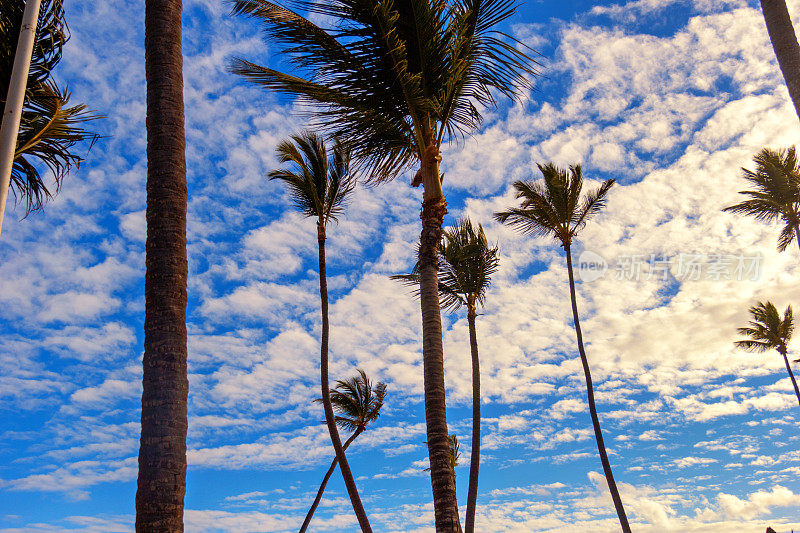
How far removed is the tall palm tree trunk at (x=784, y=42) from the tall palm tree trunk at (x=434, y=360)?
473 cm

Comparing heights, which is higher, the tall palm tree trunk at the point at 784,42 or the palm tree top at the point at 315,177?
the palm tree top at the point at 315,177

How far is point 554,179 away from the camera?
16.6 meters

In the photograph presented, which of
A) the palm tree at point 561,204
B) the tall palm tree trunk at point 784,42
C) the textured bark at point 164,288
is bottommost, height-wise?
the textured bark at point 164,288

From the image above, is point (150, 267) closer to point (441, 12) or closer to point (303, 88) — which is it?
point (303, 88)

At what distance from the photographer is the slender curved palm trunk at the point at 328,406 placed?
14430 millimetres

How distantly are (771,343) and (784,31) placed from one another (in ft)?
89.5

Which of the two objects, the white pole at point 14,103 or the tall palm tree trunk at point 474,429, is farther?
the tall palm tree trunk at point 474,429

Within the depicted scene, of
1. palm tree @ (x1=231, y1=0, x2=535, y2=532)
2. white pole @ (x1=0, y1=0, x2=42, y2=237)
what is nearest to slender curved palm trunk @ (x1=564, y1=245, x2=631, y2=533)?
palm tree @ (x1=231, y1=0, x2=535, y2=532)

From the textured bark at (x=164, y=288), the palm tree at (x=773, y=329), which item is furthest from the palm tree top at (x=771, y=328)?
the textured bark at (x=164, y=288)

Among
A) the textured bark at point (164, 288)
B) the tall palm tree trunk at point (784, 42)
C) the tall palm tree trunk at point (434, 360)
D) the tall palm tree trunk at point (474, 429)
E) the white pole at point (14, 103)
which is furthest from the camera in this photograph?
the tall palm tree trunk at point (474, 429)

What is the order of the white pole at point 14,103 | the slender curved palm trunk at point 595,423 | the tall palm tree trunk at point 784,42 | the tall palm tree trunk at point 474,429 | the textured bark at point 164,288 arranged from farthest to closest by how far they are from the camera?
the tall palm tree trunk at point 474,429
the slender curved palm trunk at point 595,423
the tall palm tree trunk at point 784,42
the white pole at point 14,103
the textured bark at point 164,288

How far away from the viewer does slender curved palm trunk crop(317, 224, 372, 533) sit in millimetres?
14430

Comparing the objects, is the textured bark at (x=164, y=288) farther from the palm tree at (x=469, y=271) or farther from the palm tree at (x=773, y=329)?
the palm tree at (x=773, y=329)

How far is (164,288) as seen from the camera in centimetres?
470
